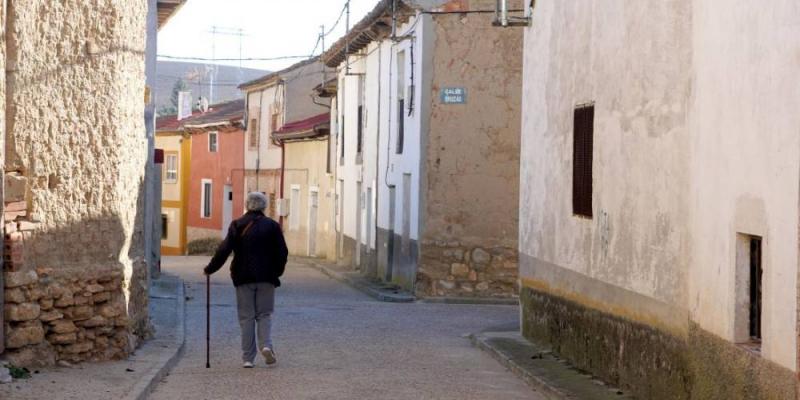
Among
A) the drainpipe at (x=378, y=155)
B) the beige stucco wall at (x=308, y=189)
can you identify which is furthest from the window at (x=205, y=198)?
the drainpipe at (x=378, y=155)

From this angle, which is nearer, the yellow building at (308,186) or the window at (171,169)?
the yellow building at (308,186)

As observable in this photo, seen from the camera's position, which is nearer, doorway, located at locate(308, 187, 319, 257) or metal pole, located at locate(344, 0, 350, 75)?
metal pole, located at locate(344, 0, 350, 75)

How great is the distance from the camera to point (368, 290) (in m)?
27.2

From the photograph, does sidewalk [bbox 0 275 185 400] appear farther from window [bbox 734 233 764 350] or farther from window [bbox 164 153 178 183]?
window [bbox 164 153 178 183]

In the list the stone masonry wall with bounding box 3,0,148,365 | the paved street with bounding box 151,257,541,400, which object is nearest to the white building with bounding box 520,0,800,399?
the paved street with bounding box 151,257,541,400

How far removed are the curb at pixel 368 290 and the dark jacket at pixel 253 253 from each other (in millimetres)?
10971

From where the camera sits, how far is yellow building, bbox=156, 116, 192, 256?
58.1 metres

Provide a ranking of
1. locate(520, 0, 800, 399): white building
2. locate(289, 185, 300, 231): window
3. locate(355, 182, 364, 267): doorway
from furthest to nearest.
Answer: locate(289, 185, 300, 231): window
locate(355, 182, 364, 267): doorway
locate(520, 0, 800, 399): white building

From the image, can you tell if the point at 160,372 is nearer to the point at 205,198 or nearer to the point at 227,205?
the point at 227,205

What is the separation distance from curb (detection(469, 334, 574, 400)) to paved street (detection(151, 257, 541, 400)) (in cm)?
9

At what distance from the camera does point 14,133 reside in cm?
1127

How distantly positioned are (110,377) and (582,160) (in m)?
4.94

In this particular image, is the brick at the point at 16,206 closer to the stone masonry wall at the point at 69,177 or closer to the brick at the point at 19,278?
the stone masonry wall at the point at 69,177

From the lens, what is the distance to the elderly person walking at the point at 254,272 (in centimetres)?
1364
